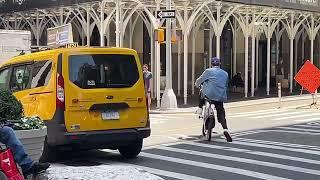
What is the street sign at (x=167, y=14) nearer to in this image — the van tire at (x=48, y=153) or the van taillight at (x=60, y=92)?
the van tire at (x=48, y=153)

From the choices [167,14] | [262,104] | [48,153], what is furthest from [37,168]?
[262,104]

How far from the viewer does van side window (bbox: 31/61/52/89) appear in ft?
33.3

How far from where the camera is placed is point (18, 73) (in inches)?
440

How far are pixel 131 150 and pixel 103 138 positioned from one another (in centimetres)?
105

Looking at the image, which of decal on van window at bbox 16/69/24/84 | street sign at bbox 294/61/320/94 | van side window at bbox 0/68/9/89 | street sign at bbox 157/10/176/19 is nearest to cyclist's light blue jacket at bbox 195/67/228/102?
decal on van window at bbox 16/69/24/84

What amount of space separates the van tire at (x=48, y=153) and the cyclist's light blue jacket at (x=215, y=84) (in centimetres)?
367

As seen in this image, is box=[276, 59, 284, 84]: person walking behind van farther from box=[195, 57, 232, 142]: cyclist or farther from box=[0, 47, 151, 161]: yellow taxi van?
box=[0, 47, 151, 161]: yellow taxi van

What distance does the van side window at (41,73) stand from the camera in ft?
33.3

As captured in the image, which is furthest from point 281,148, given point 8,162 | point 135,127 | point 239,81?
point 239,81

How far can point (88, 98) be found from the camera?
9867 mm

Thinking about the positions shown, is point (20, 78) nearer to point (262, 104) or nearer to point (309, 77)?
point (309, 77)

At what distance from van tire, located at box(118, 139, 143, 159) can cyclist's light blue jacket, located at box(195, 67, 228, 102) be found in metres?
2.46

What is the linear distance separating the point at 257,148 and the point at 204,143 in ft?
4.27

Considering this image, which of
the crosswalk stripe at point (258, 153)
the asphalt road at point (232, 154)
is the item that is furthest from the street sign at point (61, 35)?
the crosswalk stripe at point (258, 153)
